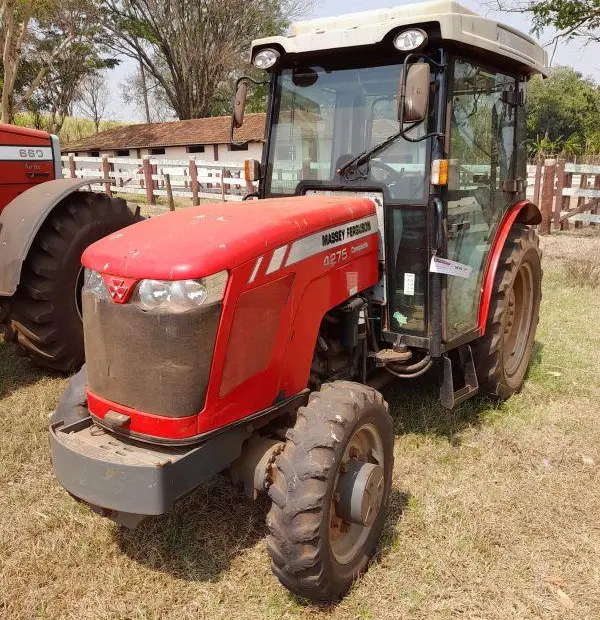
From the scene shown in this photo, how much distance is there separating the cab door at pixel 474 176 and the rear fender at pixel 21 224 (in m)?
2.94

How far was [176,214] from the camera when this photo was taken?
2.96 metres

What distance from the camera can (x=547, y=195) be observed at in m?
11.7

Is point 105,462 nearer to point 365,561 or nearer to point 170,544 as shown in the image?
point 170,544

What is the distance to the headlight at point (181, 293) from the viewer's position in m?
2.29

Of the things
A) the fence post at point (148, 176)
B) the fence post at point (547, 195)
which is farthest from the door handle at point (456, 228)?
the fence post at point (148, 176)

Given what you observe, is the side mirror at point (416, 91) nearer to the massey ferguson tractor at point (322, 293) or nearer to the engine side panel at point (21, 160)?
the massey ferguson tractor at point (322, 293)

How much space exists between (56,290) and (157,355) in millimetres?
2591

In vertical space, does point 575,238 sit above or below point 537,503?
above

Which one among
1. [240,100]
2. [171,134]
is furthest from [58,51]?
[240,100]

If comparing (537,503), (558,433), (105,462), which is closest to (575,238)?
(558,433)

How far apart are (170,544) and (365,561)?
3.07 ft

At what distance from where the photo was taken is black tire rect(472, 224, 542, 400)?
393cm

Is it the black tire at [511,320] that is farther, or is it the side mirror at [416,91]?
the black tire at [511,320]

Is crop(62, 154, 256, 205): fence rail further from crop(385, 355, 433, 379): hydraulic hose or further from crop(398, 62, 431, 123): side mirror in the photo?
crop(398, 62, 431, 123): side mirror
